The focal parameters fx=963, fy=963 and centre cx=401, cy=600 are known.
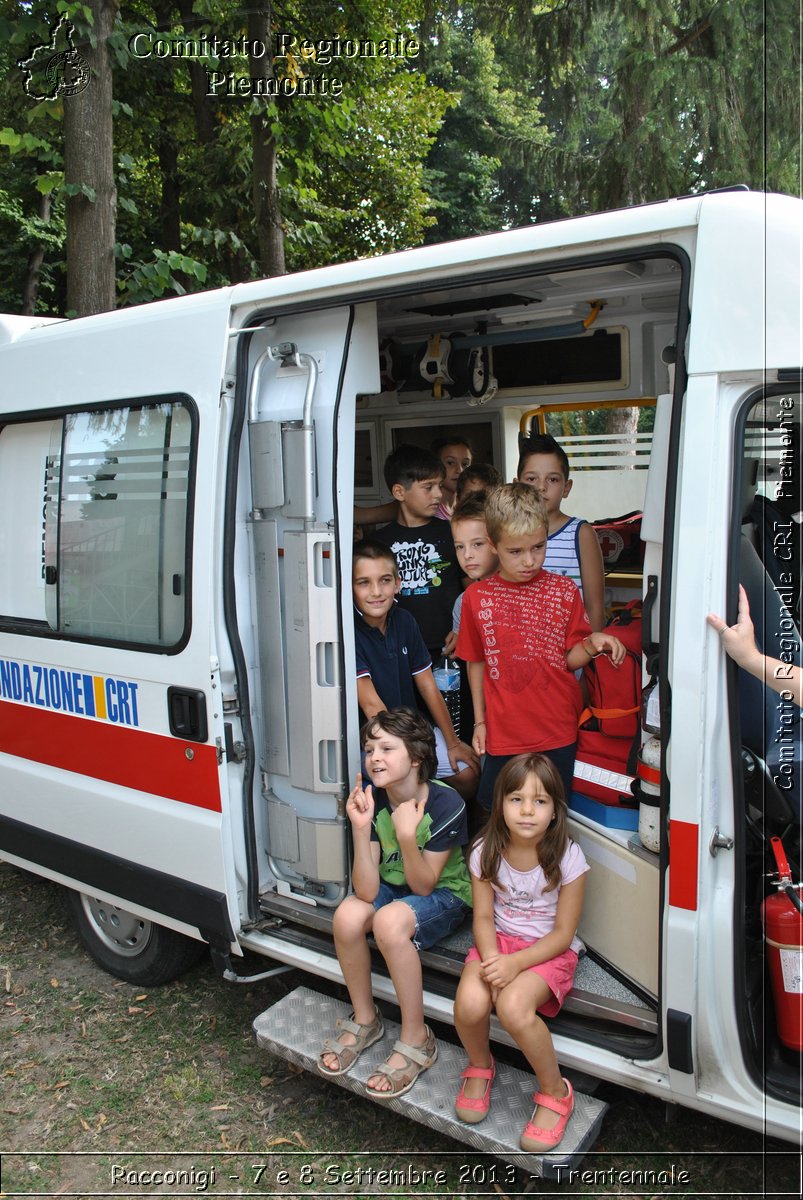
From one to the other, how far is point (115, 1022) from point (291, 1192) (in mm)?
1172

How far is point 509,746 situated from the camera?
2959 mm

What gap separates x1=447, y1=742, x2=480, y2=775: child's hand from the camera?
341 cm

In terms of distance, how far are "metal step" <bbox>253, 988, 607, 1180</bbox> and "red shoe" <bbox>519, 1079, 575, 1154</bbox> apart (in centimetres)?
2

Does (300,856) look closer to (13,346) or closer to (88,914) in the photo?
(88,914)

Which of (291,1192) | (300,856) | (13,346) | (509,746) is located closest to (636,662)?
(509,746)

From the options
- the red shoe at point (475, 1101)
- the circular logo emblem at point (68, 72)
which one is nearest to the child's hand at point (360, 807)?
the red shoe at point (475, 1101)

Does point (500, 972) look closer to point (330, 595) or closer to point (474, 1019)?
point (474, 1019)

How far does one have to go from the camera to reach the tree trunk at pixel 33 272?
11516 millimetres

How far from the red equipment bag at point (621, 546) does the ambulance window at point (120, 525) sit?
2.29 metres

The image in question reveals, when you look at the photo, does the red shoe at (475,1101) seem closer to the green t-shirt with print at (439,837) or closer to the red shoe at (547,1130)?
the red shoe at (547,1130)

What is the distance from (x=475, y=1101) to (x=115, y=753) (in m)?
A: 1.68

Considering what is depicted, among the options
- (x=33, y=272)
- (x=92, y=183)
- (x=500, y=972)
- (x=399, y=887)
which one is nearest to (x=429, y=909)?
(x=399, y=887)

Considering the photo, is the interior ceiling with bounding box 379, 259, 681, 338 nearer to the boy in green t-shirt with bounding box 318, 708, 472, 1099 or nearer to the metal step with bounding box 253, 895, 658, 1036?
the boy in green t-shirt with bounding box 318, 708, 472, 1099

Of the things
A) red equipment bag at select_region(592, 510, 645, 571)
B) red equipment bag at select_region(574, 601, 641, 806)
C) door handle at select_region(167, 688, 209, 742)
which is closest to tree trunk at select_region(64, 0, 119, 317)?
red equipment bag at select_region(592, 510, 645, 571)
